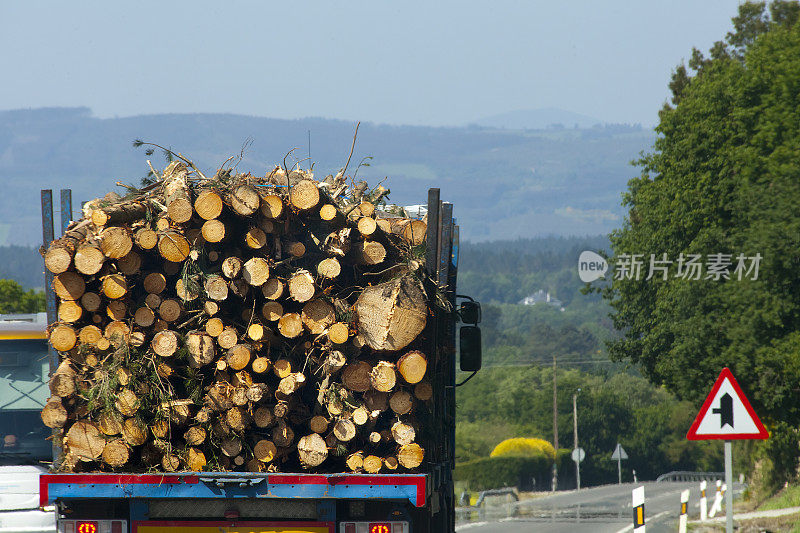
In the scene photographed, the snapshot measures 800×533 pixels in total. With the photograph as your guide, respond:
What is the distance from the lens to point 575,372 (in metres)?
79.3

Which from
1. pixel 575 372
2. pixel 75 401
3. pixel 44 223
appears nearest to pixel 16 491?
pixel 75 401

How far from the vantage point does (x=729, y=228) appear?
29875 millimetres

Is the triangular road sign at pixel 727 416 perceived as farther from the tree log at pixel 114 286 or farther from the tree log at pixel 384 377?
the tree log at pixel 114 286

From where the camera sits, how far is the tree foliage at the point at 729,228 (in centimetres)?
2520

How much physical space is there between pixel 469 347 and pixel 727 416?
90.5 inches

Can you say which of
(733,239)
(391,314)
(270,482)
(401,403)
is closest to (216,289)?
(391,314)

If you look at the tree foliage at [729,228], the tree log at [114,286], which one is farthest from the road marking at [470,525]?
the tree log at [114,286]

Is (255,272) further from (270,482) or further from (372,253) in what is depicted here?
(270,482)

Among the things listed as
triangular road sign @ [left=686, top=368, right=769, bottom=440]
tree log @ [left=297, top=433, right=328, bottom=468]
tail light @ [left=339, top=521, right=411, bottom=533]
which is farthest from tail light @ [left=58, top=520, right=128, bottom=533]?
triangular road sign @ [left=686, top=368, right=769, bottom=440]

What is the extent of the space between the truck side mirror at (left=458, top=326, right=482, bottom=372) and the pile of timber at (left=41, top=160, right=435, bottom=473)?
1684 millimetres

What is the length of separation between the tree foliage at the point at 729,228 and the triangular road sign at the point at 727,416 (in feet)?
53.5

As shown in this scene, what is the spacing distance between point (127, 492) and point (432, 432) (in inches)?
85.4

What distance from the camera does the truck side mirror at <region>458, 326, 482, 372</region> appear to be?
359 inches

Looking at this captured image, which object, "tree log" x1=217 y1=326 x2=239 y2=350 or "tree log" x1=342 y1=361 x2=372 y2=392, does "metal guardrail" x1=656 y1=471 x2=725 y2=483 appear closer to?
"tree log" x1=342 y1=361 x2=372 y2=392
